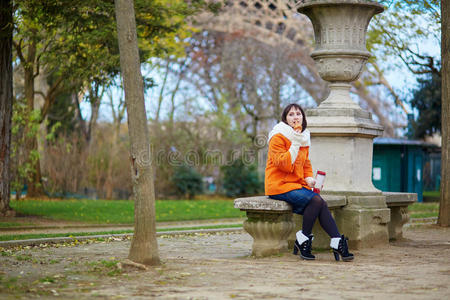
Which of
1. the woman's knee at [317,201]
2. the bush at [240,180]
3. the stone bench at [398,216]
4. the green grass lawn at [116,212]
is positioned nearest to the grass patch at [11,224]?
the green grass lawn at [116,212]

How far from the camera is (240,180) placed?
2489 cm

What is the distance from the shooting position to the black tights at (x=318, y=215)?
23.2 feet

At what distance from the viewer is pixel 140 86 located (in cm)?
647

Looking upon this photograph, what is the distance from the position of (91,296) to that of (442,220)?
28.7 ft

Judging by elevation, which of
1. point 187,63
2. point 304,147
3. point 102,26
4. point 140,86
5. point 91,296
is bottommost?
point 91,296

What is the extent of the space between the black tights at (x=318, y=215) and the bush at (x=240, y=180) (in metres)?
17.6

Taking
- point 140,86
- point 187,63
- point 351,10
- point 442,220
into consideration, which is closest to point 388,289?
point 140,86

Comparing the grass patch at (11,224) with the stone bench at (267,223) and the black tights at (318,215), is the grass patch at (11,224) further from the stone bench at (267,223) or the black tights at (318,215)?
the black tights at (318,215)

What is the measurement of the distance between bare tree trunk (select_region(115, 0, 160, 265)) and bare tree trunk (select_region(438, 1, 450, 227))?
7.39 m

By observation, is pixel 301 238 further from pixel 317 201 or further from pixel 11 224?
pixel 11 224

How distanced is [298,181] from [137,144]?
195 cm

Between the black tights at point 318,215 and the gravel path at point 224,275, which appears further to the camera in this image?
the black tights at point 318,215

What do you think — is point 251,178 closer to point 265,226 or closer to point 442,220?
point 442,220

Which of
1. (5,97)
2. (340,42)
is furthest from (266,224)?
(5,97)
